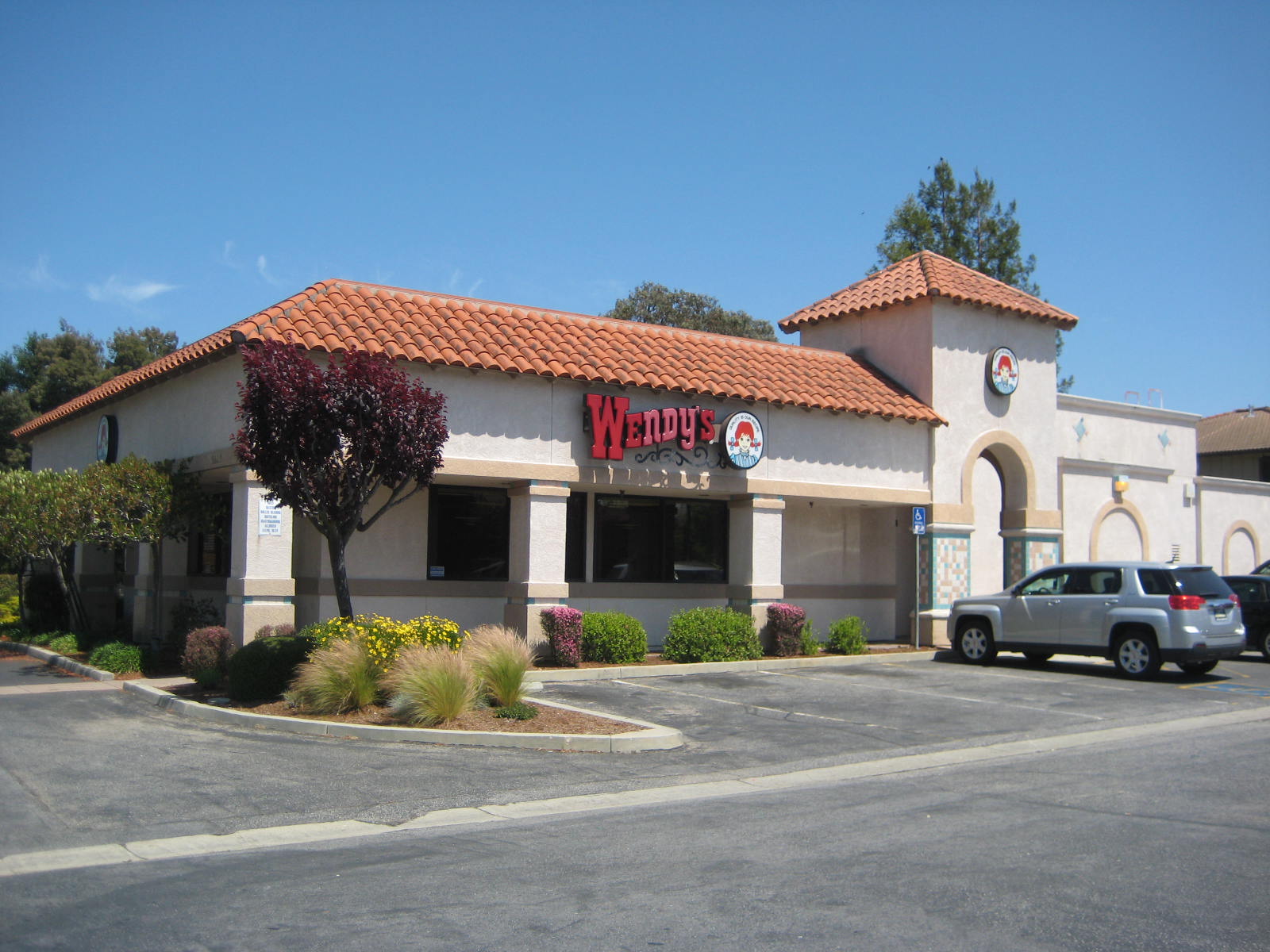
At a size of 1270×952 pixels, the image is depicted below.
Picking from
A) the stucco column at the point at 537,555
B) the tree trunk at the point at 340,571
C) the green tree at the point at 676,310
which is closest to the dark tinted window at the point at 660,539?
the stucco column at the point at 537,555

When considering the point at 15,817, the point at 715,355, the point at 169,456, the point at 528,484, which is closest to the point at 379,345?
the point at 528,484

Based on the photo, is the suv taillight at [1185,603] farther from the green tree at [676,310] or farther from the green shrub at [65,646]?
the green tree at [676,310]

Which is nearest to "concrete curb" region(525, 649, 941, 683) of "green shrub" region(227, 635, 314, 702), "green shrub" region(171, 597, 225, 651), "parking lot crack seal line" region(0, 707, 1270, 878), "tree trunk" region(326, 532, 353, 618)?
"tree trunk" region(326, 532, 353, 618)

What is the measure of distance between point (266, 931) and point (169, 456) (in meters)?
15.2

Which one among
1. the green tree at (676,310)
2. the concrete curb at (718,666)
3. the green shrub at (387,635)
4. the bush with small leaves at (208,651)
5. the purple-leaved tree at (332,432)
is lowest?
the concrete curb at (718,666)

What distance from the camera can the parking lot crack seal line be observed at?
7.34 m

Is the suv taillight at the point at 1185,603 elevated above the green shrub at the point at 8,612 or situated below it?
above

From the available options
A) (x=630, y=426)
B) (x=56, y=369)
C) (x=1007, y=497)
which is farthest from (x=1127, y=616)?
(x=56, y=369)

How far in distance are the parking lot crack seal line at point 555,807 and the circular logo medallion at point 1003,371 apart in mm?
10612

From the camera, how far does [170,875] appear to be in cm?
682

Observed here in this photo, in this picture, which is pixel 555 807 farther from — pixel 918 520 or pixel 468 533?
pixel 918 520

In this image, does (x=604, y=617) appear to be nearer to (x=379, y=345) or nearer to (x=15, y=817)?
(x=379, y=345)

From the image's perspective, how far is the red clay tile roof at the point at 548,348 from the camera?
1645 cm

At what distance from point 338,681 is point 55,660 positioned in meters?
8.87
